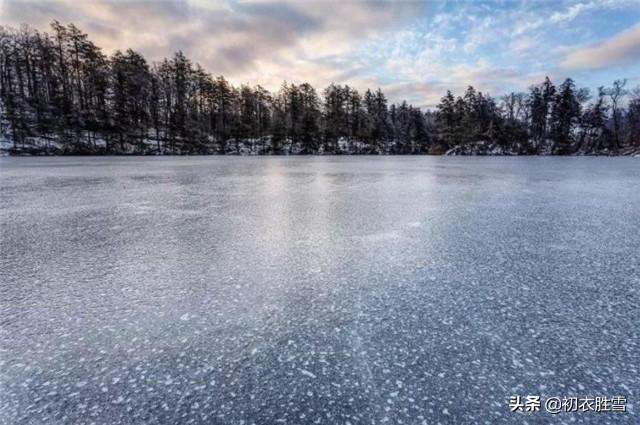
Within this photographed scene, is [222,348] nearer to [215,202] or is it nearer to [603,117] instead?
[215,202]

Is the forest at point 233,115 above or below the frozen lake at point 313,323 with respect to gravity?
above

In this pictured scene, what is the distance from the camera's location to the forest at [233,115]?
153 ft

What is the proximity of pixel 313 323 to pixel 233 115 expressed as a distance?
221 feet

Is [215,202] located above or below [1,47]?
below

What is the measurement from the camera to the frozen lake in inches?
64.7

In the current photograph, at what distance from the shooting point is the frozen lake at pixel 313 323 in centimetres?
164

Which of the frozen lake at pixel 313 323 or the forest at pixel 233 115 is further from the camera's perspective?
the forest at pixel 233 115

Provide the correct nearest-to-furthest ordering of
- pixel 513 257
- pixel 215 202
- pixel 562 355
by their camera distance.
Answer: pixel 562 355, pixel 513 257, pixel 215 202

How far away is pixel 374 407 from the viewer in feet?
5.24

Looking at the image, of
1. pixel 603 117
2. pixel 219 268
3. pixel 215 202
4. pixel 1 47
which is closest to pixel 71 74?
pixel 1 47

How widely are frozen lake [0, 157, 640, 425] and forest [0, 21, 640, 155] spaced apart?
162ft

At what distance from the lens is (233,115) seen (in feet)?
211

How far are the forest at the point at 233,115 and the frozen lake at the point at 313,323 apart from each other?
4952 cm

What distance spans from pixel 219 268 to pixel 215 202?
471 centimetres
